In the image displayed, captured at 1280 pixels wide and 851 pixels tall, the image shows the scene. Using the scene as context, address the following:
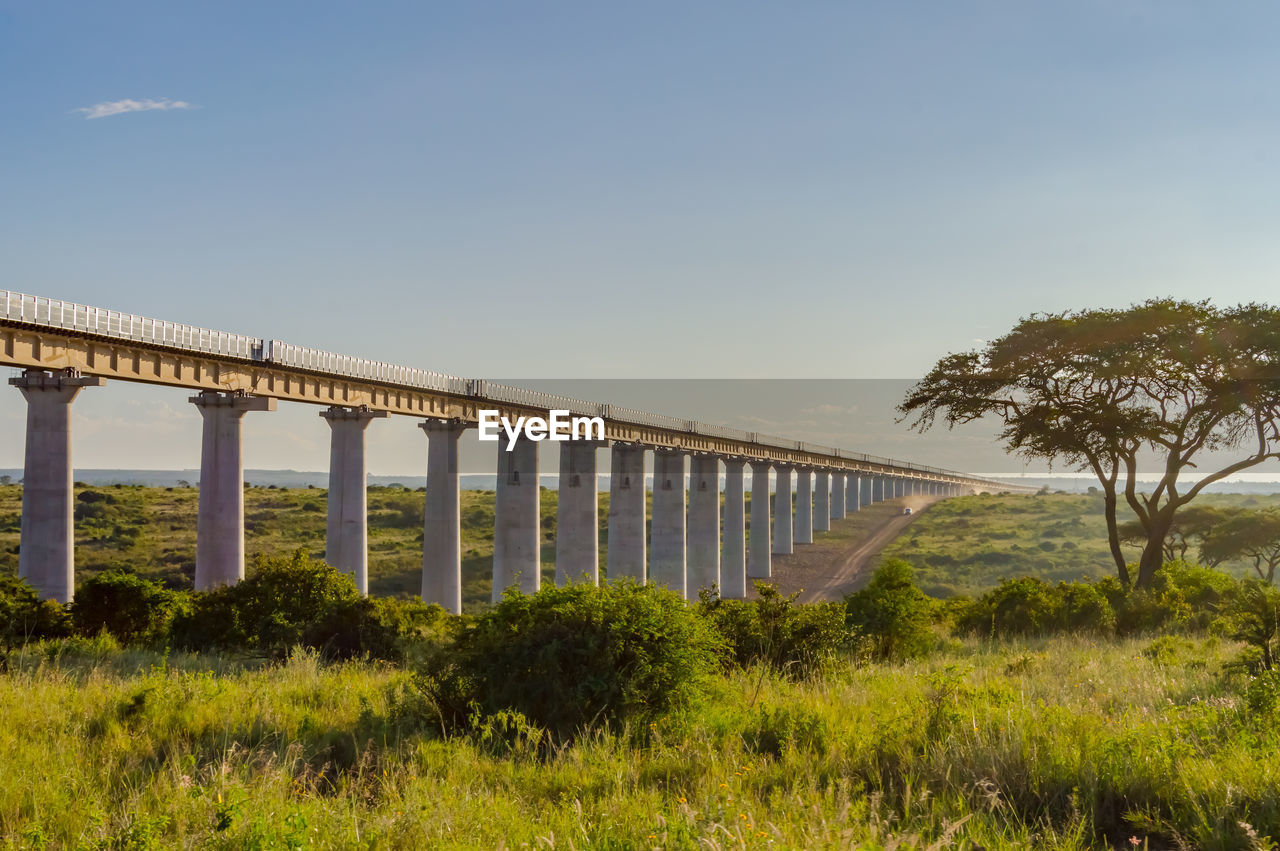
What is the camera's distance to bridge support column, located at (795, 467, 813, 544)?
132 m

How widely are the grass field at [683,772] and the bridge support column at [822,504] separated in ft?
448

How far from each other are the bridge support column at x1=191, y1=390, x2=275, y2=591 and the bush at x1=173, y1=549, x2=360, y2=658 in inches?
609

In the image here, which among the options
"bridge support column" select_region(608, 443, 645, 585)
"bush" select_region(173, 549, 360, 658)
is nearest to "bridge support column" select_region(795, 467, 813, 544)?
"bridge support column" select_region(608, 443, 645, 585)

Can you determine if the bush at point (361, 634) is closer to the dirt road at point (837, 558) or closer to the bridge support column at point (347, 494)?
the bridge support column at point (347, 494)

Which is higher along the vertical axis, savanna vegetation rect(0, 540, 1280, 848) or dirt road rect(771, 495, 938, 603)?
savanna vegetation rect(0, 540, 1280, 848)

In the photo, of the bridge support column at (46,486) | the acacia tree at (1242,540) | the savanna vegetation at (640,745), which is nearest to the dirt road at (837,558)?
the acacia tree at (1242,540)

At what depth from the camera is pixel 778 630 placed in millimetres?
20516

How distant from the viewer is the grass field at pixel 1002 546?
97.6 meters

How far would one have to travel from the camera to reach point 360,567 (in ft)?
165

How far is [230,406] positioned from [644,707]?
34.6 m

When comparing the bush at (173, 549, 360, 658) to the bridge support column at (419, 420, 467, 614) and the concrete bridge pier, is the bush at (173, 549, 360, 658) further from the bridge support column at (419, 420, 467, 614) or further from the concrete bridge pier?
the concrete bridge pier

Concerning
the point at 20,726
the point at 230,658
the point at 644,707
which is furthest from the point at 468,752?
the point at 230,658

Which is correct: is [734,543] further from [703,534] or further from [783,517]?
[783,517]

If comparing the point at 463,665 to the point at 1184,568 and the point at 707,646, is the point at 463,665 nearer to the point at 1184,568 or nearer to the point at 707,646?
the point at 707,646
